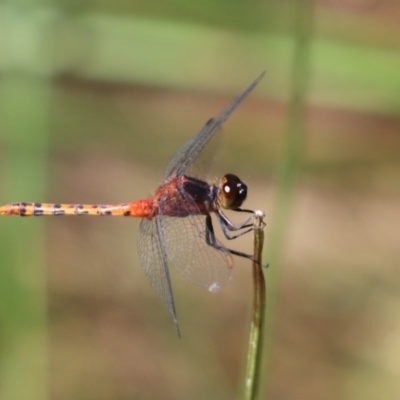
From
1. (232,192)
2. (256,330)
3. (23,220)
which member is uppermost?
(232,192)

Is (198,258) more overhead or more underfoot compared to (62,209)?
more underfoot

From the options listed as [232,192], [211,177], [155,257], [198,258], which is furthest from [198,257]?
[211,177]

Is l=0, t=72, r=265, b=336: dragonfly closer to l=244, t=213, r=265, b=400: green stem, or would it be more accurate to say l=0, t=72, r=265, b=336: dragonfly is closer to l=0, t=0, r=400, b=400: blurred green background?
l=0, t=0, r=400, b=400: blurred green background

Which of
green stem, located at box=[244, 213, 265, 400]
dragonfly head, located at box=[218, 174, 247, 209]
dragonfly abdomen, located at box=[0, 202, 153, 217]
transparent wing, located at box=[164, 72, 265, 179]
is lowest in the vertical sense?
green stem, located at box=[244, 213, 265, 400]

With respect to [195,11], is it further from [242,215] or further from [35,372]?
[35,372]

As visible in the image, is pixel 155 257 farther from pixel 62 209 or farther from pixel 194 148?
pixel 62 209

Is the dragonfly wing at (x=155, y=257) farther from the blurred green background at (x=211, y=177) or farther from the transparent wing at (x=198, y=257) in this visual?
the blurred green background at (x=211, y=177)

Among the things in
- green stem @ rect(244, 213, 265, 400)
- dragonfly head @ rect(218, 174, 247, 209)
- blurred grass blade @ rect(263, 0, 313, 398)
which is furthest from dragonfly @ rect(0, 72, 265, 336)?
green stem @ rect(244, 213, 265, 400)
